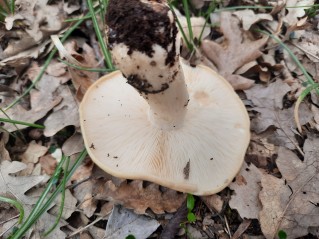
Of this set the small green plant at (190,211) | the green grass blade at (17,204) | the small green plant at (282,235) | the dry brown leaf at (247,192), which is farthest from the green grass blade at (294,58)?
the green grass blade at (17,204)

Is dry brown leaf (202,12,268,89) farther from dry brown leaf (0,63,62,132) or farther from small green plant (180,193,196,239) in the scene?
dry brown leaf (0,63,62,132)

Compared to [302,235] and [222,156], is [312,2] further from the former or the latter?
[302,235]

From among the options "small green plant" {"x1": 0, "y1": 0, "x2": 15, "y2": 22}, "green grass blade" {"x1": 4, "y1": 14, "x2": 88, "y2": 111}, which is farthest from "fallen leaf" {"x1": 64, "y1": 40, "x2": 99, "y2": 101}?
"small green plant" {"x1": 0, "y1": 0, "x2": 15, "y2": 22}

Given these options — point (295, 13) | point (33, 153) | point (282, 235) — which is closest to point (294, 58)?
point (295, 13)

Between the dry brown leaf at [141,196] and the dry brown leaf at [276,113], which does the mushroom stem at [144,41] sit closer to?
the dry brown leaf at [141,196]

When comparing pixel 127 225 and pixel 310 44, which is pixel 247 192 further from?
pixel 310 44
